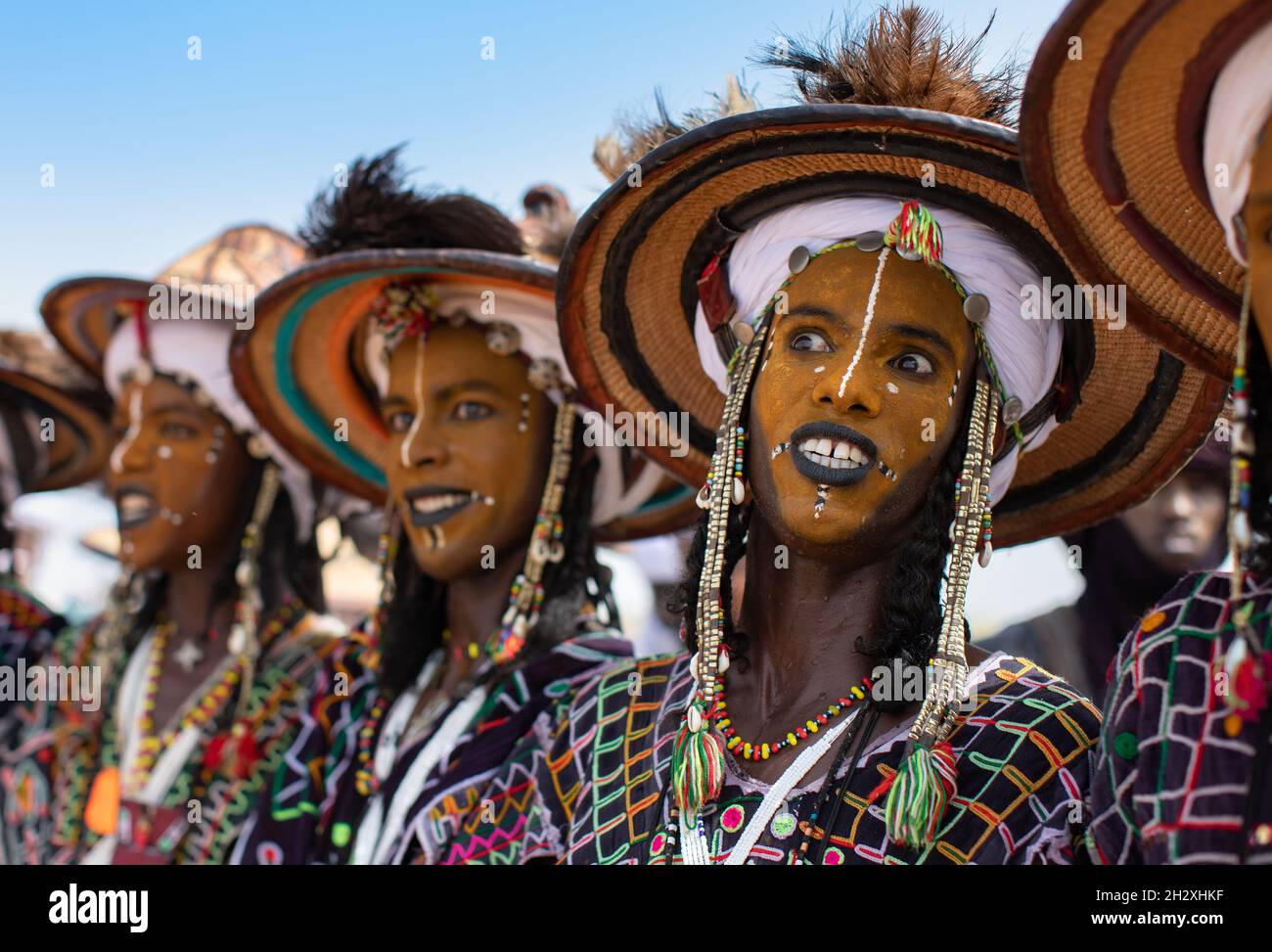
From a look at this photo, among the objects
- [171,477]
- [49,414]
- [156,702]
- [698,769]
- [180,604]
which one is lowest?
[156,702]

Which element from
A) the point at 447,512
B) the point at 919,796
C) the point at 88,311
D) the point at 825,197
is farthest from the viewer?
the point at 88,311

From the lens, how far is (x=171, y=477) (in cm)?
491

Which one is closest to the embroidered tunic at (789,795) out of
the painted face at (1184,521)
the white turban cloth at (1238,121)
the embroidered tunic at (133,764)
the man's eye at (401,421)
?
the white turban cloth at (1238,121)

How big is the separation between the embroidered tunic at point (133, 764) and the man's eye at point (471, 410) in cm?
121

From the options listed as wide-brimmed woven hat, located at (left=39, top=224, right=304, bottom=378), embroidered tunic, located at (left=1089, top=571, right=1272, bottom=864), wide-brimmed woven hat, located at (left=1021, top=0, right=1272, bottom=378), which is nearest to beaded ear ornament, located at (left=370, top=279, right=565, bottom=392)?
wide-brimmed woven hat, located at (left=39, top=224, right=304, bottom=378)

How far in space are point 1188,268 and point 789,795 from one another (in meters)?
1.25

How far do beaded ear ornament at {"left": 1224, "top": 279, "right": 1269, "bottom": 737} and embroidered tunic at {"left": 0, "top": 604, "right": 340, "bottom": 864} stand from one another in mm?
3258

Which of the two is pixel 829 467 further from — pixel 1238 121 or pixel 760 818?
pixel 1238 121

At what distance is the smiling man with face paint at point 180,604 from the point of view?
4656mm

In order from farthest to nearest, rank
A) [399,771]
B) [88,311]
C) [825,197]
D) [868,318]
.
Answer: [88,311], [399,771], [825,197], [868,318]

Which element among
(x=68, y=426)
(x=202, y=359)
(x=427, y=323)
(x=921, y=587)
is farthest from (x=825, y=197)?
(x=68, y=426)
